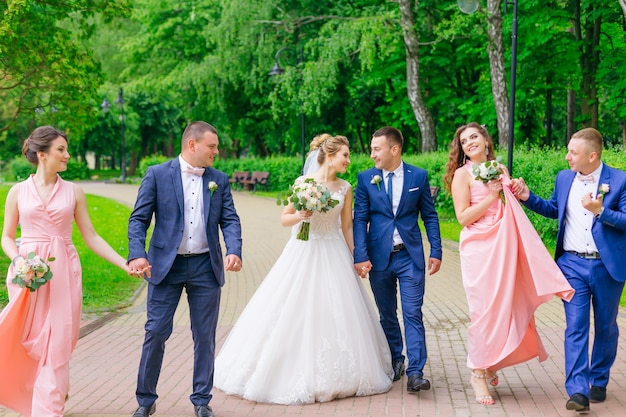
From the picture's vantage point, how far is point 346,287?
6871 mm

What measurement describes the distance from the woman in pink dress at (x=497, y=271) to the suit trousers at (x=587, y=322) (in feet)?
0.46

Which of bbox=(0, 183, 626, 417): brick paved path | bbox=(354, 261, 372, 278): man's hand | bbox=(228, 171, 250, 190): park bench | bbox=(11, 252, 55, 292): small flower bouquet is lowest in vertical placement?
bbox=(228, 171, 250, 190): park bench

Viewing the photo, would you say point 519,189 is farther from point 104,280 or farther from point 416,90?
point 416,90

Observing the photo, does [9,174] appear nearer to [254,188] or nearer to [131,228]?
[254,188]

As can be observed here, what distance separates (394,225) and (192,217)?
1.78m

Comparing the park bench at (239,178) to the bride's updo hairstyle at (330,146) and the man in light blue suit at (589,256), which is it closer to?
the bride's updo hairstyle at (330,146)

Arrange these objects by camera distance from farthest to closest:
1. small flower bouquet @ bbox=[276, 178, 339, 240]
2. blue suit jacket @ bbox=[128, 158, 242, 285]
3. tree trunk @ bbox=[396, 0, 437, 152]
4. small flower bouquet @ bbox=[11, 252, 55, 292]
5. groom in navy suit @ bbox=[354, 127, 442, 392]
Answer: tree trunk @ bbox=[396, 0, 437, 152], groom in navy suit @ bbox=[354, 127, 442, 392], small flower bouquet @ bbox=[276, 178, 339, 240], blue suit jacket @ bbox=[128, 158, 242, 285], small flower bouquet @ bbox=[11, 252, 55, 292]

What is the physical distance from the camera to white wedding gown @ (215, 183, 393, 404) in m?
6.51

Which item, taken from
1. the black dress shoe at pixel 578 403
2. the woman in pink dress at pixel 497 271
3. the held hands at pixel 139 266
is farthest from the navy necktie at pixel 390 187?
the held hands at pixel 139 266

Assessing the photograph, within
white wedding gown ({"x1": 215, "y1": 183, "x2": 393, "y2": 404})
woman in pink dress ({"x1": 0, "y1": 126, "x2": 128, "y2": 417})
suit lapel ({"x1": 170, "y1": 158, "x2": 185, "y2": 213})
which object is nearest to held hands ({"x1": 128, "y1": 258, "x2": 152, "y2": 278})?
woman in pink dress ({"x1": 0, "y1": 126, "x2": 128, "y2": 417})

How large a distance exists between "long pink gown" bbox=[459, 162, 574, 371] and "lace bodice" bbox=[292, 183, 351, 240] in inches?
44.4

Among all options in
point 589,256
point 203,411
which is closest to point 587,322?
point 589,256

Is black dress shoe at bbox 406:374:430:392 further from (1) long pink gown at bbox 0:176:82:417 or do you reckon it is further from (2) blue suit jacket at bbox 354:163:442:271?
(1) long pink gown at bbox 0:176:82:417

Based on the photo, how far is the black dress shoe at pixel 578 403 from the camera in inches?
233
